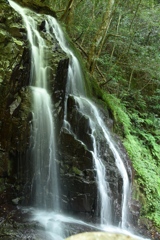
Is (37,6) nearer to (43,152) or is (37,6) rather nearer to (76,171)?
(43,152)

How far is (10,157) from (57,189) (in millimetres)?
1396

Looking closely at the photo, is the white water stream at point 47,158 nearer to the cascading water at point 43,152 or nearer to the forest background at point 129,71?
the cascading water at point 43,152

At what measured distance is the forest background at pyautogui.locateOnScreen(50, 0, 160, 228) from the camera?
27.8ft

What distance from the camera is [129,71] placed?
15.0 meters

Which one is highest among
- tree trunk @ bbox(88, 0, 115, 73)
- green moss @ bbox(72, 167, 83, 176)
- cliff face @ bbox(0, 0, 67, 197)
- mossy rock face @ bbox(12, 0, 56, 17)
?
mossy rock face @ bbox(12, 0, 56, 17)

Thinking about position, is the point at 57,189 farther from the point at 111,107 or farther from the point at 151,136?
the point at 151,136

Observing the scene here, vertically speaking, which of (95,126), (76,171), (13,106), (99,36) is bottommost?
(76,171)

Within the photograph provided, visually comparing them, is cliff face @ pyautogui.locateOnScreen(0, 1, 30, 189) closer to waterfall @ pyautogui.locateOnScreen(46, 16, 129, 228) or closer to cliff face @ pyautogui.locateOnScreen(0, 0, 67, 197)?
cliff face @ pyautogui.locateOnScreen(0, 0, 67, 197)

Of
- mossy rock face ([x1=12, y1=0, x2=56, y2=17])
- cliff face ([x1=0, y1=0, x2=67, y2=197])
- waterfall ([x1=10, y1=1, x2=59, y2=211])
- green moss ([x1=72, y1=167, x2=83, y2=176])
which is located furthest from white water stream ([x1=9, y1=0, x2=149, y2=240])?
mossy rock face ([x1=12, y1=0, x2=56, y2=17])

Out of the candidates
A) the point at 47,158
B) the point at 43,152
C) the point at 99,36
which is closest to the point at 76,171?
the point at 47,158

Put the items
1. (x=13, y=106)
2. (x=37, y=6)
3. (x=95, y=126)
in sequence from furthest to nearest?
(x=37, y=6), (x=95, y=126), (x=13, y=106)

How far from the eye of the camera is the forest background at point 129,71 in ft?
27.8

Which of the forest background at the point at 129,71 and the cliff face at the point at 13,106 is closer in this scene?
the cliff face at the point at 13,106

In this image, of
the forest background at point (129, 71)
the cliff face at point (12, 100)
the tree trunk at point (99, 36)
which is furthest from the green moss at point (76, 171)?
the tree trunk at point (99, 36)
